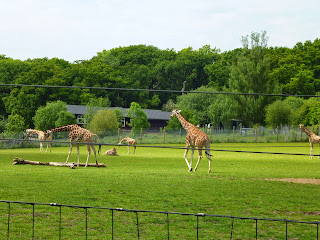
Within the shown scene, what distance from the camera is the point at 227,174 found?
67.3 feet

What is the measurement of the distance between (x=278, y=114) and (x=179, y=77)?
104 feet

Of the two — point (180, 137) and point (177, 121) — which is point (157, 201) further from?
point (177, 121)

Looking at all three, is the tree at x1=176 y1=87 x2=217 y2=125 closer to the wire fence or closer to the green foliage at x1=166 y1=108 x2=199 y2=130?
the green foliage at x1=166 y1=108 x2=199 y2=130

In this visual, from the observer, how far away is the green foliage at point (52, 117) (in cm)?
5656

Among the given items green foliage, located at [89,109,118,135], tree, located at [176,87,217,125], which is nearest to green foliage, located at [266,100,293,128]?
tree, located at [176,87,217,125]

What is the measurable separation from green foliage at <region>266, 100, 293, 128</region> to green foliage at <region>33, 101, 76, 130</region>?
78.4 feet

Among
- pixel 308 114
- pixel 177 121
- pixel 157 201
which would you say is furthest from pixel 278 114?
pixel 157 201

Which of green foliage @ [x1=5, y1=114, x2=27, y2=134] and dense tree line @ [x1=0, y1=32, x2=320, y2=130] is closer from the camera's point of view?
green foliage @ [x1=5, y1=114, x2=27, y2=134]

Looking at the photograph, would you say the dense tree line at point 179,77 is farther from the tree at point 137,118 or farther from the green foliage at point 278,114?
the tree at point 137,118

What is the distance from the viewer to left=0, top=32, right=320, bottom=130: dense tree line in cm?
6925

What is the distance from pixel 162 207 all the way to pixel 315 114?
54.1m

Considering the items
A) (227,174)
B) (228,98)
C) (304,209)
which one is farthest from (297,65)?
(304,209)

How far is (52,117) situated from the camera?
189 feet

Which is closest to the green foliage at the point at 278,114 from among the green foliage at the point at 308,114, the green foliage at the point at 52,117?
the green foliage at the point at 308,114
